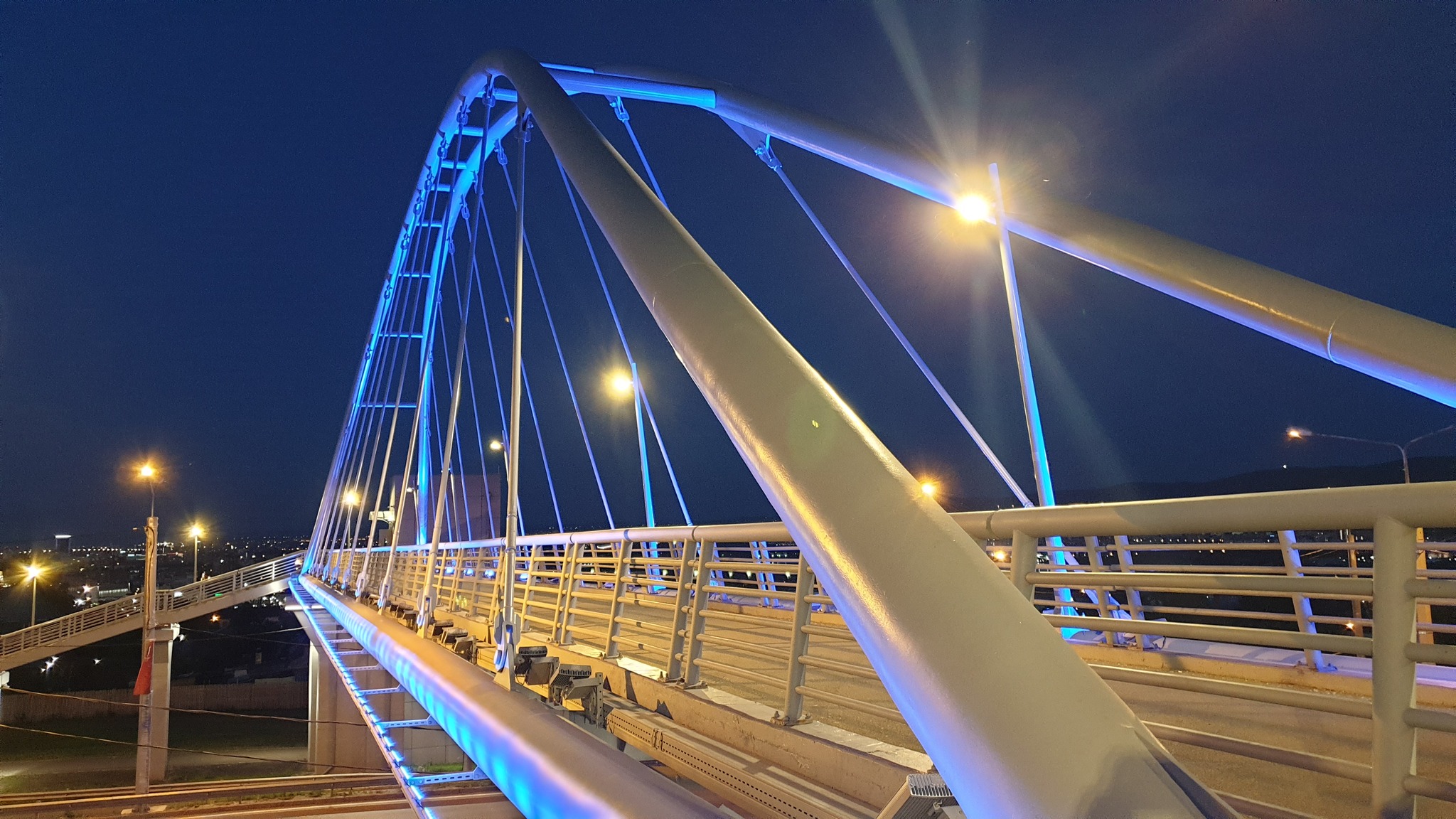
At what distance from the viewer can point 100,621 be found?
112 ft

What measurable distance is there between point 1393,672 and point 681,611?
14.5 ft

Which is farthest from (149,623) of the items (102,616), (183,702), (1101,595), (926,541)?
(926,541)

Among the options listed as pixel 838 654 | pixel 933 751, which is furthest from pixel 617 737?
pixel 933 751

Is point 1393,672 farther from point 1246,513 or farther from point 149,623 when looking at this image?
point 149,623

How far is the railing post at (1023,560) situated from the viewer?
307 centimetres

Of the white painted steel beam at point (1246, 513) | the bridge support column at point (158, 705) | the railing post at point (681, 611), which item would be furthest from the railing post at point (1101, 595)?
the bridge support column at point (158, 705)

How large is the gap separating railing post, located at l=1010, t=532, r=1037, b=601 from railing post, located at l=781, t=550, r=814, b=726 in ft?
4.93

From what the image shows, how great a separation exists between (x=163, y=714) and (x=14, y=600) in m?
81.2

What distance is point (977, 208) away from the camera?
284 inches

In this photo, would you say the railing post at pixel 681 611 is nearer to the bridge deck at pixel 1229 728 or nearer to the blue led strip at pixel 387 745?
the bridge deck at pixel 1229 728

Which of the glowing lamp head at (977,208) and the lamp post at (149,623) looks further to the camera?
the lamp post at (149,623)

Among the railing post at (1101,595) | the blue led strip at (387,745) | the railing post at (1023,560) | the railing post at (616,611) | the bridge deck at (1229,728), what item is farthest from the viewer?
the blue led strip at (387,745)

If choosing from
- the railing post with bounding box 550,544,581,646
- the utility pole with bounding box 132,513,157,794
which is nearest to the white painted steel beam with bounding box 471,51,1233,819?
the railing post with bounding box 550,544,581,646

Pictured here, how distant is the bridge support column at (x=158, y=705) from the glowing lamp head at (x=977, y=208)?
27.0 metres
